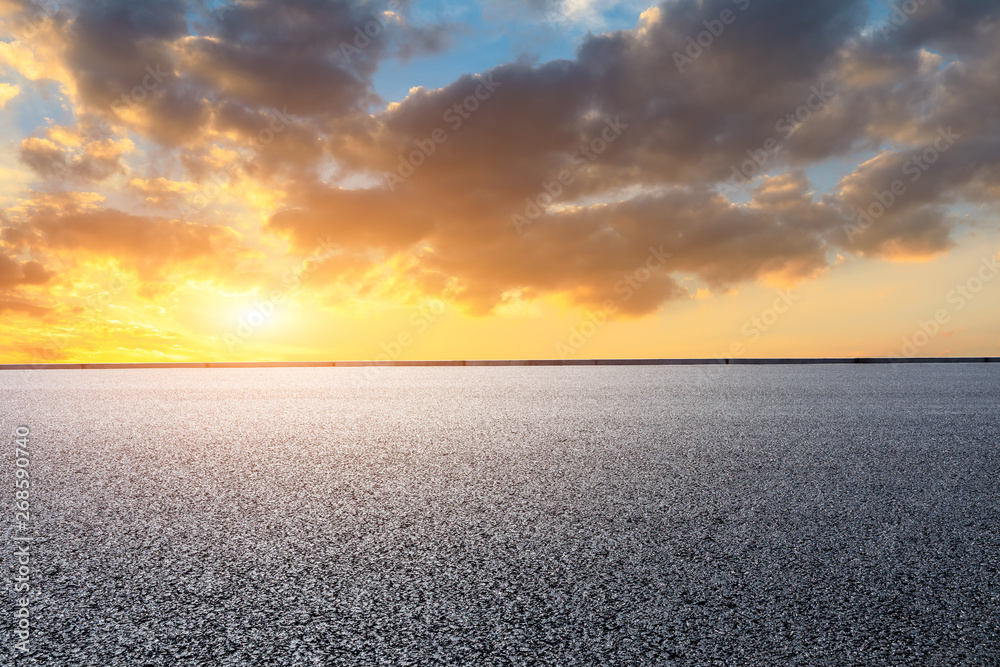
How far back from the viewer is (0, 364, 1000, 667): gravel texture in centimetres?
234

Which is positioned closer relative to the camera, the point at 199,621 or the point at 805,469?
the point at 199,621

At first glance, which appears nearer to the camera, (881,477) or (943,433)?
(881,477)

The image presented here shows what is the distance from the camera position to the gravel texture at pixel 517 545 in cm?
234

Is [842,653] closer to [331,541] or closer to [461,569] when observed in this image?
[461,569]

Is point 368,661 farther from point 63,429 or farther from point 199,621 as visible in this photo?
point 63,429

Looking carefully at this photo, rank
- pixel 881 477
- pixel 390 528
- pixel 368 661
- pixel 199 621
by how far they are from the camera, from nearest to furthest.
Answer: pixel 368 661 → pixel 199 621 → pixel 390 528 → pixel 881 477

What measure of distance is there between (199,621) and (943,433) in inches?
277

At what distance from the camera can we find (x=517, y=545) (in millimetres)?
3271

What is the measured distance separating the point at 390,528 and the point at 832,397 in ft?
29.4

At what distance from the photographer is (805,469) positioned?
5.08m

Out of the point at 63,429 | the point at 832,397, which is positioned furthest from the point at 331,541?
the point at 832,397

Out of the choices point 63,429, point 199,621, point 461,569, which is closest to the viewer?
point 199,621

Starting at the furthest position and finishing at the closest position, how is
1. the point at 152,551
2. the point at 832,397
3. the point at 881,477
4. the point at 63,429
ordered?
the point at 832,397, the point at 63,429, the point at 881,477, the point at 152,551

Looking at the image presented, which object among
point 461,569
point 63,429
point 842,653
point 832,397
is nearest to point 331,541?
point 461,569
